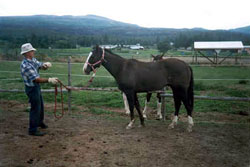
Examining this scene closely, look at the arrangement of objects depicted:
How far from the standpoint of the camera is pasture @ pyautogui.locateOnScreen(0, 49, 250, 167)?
A: 3611mm

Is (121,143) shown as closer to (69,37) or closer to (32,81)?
(32,81)

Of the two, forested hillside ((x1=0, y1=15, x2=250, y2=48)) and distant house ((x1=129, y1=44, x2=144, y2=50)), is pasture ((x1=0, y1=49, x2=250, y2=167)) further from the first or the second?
distant house ((x1=129, y1=44, x2=144, y2=50))

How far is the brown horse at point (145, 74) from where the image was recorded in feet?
17.2

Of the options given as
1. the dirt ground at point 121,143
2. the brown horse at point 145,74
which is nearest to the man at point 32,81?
the dirt ground at point 121,143

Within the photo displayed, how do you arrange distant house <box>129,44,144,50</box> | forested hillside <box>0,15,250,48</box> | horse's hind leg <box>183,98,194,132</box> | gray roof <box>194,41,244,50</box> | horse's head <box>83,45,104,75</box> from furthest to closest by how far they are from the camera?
distant house <box>129,44,144,50</box>
forested hillside <box>0,15,250,48</box>
gray roof <box>194,41,244,50</box>
horse's head <box>83,45,104,75</box>
horse's hind leg <box>183,98,194,132</box>

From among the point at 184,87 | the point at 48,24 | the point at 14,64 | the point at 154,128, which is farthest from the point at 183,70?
the point at 48,24

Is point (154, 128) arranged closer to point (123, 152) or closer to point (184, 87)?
point (184, 87)

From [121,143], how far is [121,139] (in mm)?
235

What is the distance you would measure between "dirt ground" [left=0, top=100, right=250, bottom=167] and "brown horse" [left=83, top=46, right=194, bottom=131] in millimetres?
630

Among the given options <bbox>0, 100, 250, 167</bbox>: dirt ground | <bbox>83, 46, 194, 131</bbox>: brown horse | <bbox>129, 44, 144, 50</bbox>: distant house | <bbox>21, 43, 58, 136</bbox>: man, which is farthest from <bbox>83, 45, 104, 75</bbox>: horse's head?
<bbox>129, 44, 144, 50</bbox>: distant house

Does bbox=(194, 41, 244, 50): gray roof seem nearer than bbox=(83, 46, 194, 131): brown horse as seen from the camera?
No

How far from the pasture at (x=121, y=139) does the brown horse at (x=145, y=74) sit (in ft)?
2.31

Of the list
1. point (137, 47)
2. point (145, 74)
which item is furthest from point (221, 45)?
point (145, 74)

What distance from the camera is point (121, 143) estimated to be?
435cm
